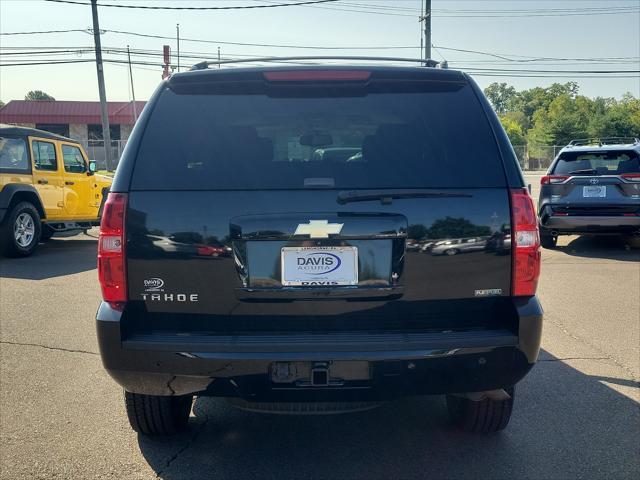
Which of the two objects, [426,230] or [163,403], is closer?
[426,230]

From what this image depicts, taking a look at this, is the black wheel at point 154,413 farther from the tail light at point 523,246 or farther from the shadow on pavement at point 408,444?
the tail light at point 523,246

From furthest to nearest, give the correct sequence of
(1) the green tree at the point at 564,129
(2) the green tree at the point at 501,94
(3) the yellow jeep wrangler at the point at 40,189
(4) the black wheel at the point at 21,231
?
(2) the green tree at the point at 501,94, (1) the green tree at the point at 564,129, (3) the yellow jeep wrangler at the point at 40,189, (4) the black wheel at the point at 21,231

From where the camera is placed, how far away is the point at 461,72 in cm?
319

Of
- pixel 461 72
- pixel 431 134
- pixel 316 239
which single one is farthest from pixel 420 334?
pixel 461 72

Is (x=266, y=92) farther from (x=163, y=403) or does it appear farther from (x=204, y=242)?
(x=163, y=403)

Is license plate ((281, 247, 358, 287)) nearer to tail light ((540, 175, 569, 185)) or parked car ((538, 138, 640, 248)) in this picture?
parked car ((538, 138, 640, 248))

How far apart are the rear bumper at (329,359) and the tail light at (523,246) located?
7cm

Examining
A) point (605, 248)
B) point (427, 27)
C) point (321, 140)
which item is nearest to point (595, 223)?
point (605, 248)

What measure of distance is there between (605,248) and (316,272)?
10.2m

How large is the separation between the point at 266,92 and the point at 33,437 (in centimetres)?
243

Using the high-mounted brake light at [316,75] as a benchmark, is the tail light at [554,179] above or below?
below

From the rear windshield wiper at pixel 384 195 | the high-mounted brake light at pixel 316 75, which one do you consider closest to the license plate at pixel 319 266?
the rear windshield wiper at pixel 384 195

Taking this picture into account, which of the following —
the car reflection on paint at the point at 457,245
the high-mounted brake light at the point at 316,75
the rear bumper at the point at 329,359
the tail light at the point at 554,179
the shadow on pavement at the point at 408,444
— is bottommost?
the shadow on pavement at the point at 408,444

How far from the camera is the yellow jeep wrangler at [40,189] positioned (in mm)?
10453
